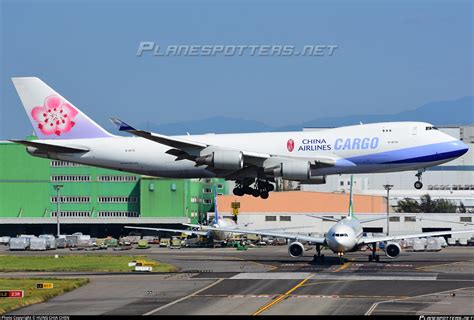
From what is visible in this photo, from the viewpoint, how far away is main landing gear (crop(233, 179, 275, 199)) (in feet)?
259

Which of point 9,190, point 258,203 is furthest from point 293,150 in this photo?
point 9,190

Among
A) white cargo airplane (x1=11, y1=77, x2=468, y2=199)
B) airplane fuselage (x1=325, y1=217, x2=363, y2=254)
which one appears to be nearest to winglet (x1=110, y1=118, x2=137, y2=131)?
white cargo airplane (x1=11, y1=77, x2=468, y2=199)

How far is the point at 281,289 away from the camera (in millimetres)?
74438

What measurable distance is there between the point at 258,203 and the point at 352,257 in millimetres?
53771

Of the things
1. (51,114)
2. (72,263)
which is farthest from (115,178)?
(51,114)

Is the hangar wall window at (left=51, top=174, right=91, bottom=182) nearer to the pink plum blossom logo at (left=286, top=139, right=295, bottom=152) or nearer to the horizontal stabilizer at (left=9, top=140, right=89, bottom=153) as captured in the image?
the horizontal stabilizer at (left=9, top=140, right=89, bottom=153)

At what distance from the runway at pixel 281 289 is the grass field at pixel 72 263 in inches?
203

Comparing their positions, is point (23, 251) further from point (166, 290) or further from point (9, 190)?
point (166, 290)

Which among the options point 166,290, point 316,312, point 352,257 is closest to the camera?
point 316,312

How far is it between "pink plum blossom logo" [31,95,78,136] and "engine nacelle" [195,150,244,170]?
49.8 feet

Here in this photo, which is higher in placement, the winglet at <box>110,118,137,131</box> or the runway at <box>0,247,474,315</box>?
the winglet at <box>110,118,137,131</box>

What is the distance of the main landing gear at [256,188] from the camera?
7900 cm

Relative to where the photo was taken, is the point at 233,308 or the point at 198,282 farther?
the point at 198,282

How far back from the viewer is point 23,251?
13238 cm
